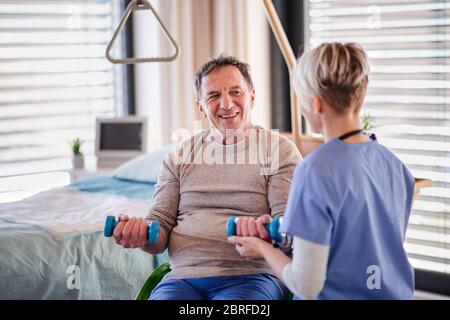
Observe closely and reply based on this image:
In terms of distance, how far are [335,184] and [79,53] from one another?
295 cm

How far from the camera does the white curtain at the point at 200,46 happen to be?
12.6 feet

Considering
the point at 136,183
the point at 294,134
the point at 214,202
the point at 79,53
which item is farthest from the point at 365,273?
the point at 79,53

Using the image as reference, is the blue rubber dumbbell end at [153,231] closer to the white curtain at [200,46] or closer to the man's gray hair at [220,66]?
the man's gray hair at [220,66]

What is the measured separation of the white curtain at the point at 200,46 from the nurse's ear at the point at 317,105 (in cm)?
217

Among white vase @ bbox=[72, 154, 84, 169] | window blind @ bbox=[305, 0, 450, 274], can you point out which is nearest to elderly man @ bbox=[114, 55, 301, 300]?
window blind @ bbox=[305, 0, 450, 274]

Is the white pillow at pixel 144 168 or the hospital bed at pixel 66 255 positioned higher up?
the white pillow at pixel 144 168

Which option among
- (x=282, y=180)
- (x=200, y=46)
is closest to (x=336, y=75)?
(x=282, y=180)

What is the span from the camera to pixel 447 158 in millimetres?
3473

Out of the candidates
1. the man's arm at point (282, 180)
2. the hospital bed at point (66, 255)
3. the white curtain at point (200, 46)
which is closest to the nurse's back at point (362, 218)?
the man's arm at point (282, 180)

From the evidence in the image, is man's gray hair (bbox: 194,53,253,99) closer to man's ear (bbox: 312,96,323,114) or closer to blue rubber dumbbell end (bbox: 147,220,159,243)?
blue rubber dumbbell end (bbox: 147,220,159,243)

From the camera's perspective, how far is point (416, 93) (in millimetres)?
3555

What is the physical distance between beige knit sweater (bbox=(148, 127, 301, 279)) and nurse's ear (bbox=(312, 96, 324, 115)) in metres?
0.47

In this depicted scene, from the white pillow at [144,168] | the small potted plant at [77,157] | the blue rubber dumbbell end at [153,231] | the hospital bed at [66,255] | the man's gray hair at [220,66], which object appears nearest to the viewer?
the blue rubber dumbbell end at [153,231]

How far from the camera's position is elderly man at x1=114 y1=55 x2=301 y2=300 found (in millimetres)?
2088
